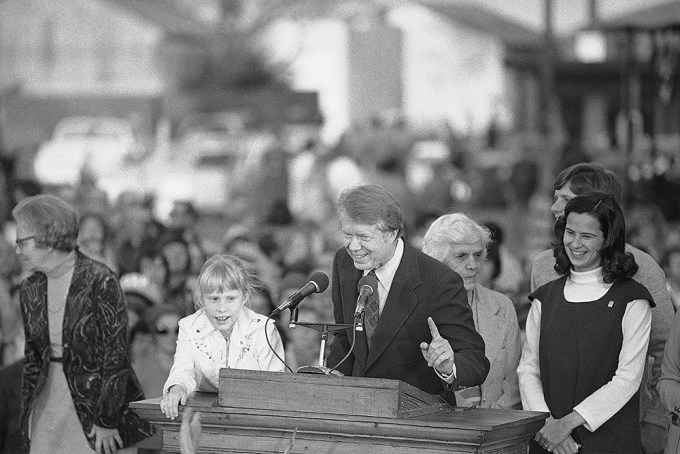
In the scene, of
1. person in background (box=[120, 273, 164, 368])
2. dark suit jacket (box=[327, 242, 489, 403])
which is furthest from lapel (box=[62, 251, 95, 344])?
dark suit jacket (box=[327, 242, 489, 403])

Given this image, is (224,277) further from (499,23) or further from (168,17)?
(168,17)

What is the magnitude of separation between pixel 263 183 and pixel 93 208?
6.30 meters

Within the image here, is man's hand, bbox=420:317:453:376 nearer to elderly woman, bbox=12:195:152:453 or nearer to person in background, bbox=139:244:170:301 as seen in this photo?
elderly woman, bbox=12:195:152:453

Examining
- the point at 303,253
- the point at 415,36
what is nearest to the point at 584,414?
the point at 303,253

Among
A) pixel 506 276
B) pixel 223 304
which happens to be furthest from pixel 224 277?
pixel 506 276

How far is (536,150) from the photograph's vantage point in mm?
27453

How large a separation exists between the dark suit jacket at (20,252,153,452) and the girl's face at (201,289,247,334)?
3.02 ft

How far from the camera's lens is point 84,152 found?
32.9m

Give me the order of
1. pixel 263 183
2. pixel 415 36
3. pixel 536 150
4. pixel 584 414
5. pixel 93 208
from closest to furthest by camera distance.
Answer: pixel 584 414
pixel 93 208
pixel 263 183
pixel 536 150
pixel 415 36

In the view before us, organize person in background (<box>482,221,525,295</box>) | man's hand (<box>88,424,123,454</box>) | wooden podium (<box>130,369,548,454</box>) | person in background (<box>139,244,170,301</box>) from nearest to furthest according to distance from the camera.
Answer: wooden podium (<box>130,369,548,454</box>), man's hand (<box>88,424,123,454</box>), person in background (<box>482,221,525,295</box>), person in background (<box>139,244,170,301</box>)

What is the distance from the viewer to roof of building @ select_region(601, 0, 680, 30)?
19.2 metres

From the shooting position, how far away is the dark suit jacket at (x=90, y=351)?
327 inches

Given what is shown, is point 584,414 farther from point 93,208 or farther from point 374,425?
point 93,208

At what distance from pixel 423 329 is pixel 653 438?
170 cm
